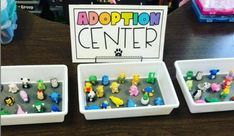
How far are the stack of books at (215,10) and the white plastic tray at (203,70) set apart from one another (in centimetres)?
21

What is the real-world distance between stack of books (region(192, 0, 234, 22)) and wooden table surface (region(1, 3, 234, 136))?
0.02 metres

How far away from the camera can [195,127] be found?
2.16 feet

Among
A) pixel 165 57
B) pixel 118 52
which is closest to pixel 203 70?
pixel 165 57

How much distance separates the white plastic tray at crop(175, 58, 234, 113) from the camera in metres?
0.67

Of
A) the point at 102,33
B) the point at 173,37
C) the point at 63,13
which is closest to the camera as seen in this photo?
the point at 102,33

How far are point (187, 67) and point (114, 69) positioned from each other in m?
0.18

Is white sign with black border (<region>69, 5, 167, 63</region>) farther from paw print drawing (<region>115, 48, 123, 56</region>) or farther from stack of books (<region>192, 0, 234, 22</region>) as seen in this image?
stack of books (<region>192, 0, 234, 22</region>)

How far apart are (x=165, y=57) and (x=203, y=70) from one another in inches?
4.3

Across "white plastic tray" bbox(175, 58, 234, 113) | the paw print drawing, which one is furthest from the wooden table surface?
the paw print drawing

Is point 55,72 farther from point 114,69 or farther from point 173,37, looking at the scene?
point 173,37

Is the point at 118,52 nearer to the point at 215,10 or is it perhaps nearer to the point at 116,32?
the point at 116,32

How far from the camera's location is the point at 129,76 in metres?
0.76

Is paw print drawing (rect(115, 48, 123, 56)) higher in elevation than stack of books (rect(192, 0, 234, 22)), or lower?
lower

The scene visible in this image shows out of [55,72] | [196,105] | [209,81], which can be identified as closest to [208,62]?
[209,81]
